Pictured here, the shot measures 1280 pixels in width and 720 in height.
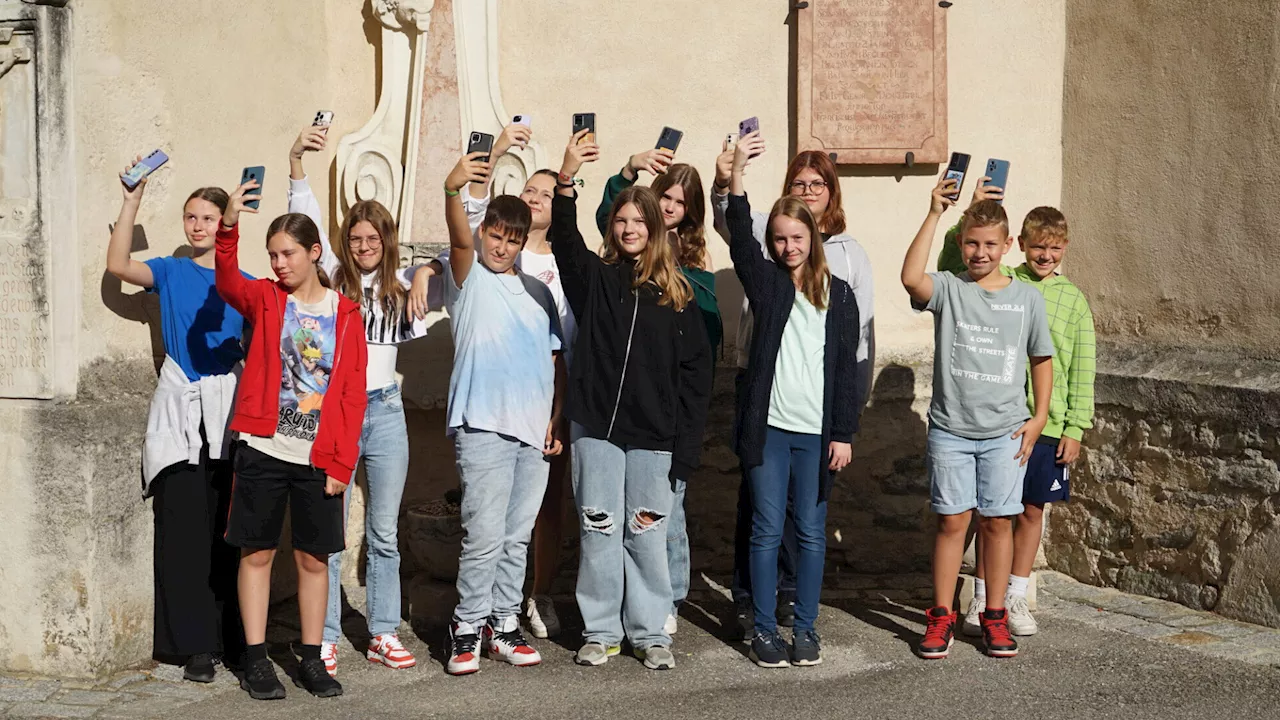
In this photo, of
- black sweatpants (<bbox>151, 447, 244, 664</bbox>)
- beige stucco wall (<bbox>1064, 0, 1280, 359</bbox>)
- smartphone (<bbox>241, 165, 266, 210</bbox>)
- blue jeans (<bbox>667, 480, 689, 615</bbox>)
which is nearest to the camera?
smartphone (<bbox>241, 165, 266, 210</bbox>)

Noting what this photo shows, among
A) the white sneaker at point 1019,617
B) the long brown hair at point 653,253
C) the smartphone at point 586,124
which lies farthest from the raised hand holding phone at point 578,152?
the white sneaker at point 1019,617

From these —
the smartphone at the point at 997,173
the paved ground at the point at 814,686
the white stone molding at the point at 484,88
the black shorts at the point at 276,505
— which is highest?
the white stone molding at the point at 484,88

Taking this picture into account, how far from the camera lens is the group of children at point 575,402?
4969 mm

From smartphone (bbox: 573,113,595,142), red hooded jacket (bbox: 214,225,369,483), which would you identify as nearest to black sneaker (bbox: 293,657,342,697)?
red hooded jacket (bbox: 214,225,369,483)

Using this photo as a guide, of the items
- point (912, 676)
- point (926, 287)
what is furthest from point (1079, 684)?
point (926, 287)

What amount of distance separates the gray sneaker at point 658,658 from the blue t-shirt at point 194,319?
6.10 ft

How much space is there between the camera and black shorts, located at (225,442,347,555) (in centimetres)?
476

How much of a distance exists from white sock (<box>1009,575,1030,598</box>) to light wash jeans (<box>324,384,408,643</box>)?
239 centimetres

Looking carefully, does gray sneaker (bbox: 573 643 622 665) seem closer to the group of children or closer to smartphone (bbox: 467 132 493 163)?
the group of children

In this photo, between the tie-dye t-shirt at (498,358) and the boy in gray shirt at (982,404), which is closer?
the tie-dye t-shirt at (498,358)

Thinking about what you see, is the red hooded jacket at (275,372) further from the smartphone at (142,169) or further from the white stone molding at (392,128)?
the white stone molding at (392,128)

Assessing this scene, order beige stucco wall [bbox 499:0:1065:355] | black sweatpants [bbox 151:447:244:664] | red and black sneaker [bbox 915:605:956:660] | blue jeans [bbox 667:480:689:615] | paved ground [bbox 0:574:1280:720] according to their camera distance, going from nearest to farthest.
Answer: paved ground [bbox 0:574:1280:720], black sweatpants [bbox 151:447:244:664], red and black sneaker [bbox 915:605:956:660], blue jeans [bbox 667:480:689:615], beige stucco wall [bbox 499:0:1065:355]

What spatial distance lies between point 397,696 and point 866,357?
2273 millimetres

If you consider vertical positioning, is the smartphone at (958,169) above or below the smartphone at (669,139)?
below
